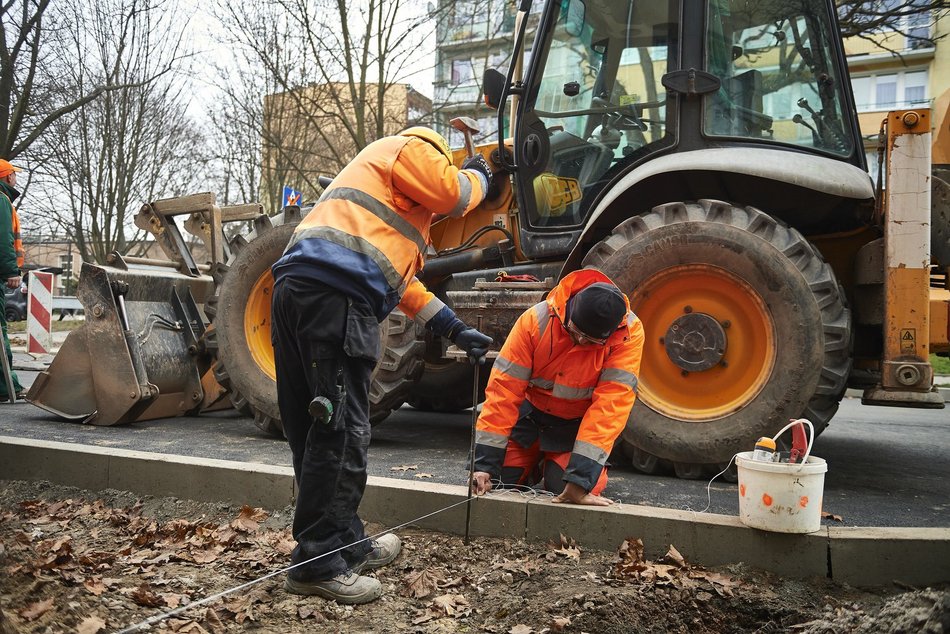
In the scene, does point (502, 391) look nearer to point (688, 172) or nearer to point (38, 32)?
point (688, 172)

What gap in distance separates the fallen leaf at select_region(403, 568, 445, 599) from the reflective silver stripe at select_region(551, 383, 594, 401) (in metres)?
1.17

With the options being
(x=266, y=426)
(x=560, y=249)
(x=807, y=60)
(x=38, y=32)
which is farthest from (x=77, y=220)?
(x=807, y=60)

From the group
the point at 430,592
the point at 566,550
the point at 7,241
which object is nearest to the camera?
the point at 430,592

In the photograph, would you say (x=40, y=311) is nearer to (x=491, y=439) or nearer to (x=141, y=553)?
(x=141, y=553)

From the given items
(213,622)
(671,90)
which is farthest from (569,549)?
(671,90)

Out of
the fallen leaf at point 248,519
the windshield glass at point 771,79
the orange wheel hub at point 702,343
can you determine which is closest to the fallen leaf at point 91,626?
the fallen leaf at point 248,519

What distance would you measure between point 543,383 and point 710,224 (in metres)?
1.37

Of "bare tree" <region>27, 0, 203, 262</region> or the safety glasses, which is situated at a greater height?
"bare tree" <region>27, 0, 203, 262</region>

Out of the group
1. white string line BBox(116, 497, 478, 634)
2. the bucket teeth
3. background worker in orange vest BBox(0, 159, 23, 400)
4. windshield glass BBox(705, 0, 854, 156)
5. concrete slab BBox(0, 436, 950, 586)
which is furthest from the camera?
background worker in orange vest BBox(0, 159, 23, 400)

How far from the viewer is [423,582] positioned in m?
3.35

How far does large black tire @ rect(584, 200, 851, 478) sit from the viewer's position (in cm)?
441

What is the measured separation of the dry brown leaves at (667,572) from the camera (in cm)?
319

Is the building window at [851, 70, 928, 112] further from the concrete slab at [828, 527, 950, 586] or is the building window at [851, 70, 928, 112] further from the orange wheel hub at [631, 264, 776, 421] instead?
the concrete slab at [828, 527, 950, 586]

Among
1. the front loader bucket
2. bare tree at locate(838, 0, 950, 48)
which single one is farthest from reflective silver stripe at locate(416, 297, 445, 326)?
bare tree at locate(838, 0, 950, 48)
